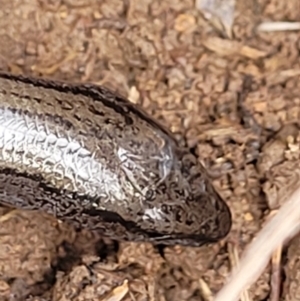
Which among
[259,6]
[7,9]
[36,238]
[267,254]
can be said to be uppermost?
[7,9]

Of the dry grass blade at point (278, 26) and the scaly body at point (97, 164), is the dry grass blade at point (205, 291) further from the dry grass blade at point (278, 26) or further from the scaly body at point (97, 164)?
the dry grass blade at point (278, 26)

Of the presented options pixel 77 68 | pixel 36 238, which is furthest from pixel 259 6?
pixel 36 238

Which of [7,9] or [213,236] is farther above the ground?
[7,9]

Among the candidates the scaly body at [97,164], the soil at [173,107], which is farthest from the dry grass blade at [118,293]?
the scaly body at [97,164]

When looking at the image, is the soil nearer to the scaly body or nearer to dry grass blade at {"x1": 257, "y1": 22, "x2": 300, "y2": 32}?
dry grass blade at {"x1": 257, "y1": 22, "x2": 300, "y2": 32}

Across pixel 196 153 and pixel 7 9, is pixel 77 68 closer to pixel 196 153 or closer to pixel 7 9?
pixel 7 9

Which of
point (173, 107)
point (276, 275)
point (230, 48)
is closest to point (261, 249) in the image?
point (276, 275)
